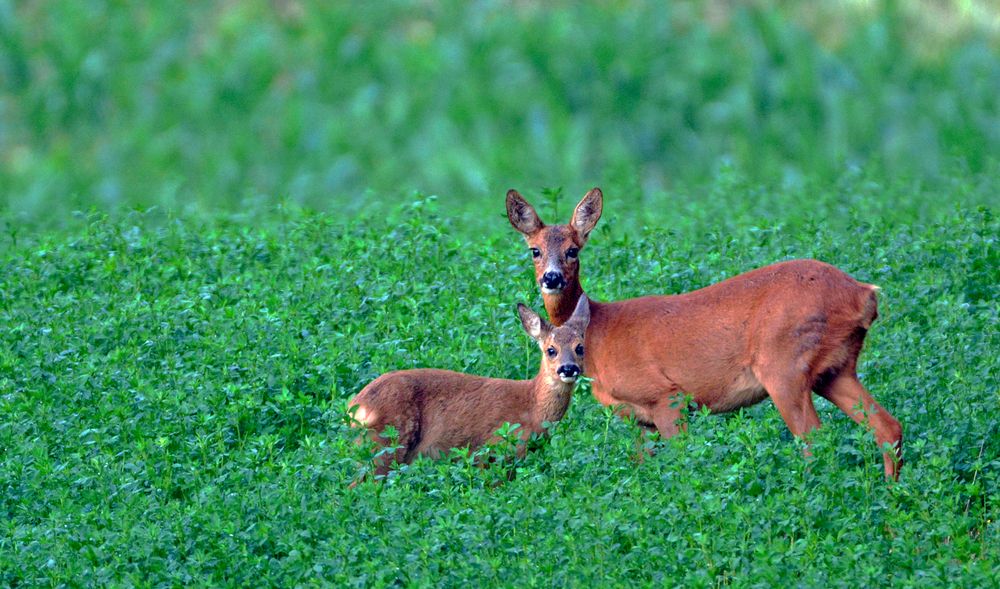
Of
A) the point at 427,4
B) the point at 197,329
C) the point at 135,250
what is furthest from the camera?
the point at 427,4

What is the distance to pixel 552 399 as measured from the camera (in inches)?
356

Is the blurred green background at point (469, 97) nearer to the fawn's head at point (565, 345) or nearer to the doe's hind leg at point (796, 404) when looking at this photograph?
the fawn's head at point (565, 345)

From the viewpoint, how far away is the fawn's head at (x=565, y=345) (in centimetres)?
884

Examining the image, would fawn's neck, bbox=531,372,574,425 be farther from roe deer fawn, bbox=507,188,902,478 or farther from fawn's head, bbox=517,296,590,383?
roe deer fawn, bbox=507,188,902,478

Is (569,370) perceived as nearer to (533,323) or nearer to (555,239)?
(533,323)

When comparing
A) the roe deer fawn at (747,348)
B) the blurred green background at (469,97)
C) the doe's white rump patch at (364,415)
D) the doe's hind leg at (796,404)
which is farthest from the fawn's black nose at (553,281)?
the blurred green background at (469,97)

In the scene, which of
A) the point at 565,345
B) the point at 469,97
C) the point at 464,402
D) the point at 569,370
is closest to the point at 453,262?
the point at 565,345

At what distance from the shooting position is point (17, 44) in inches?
628

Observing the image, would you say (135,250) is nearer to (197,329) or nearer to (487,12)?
(197,329)

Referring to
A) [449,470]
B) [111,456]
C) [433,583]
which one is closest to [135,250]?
[111,456]

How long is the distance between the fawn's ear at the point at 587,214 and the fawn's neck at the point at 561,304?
0.42 meters

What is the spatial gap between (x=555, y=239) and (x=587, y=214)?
450 millimetres

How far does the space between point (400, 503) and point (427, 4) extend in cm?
956

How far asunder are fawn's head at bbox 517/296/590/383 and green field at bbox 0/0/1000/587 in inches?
6.4
